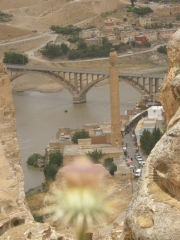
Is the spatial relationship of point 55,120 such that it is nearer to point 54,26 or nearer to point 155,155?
point 155,155

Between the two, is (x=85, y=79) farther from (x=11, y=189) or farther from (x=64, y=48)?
(x=11, y=189)

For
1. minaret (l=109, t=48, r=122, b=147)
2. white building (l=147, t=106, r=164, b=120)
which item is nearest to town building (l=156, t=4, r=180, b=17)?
white building (l=147, t=106, r=164, b=120)

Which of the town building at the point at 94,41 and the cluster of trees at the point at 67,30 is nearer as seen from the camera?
the town building at the point at 94,41

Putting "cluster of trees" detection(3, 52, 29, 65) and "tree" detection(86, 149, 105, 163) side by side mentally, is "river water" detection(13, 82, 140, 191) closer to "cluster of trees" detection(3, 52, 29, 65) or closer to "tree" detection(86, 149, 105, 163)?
"tree" detection(86, 149, 105, 163)

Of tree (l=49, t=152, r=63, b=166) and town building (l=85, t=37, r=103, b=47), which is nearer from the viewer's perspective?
tree (l=49, t=152, r=63, b=166)

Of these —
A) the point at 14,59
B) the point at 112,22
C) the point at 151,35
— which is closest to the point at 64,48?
the point at 14,59

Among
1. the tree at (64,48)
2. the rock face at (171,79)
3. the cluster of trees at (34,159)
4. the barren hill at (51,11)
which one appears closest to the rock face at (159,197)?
the rock face at (171,79)

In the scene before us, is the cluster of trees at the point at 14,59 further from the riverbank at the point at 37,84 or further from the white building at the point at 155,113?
the white building at the point at 155,113
